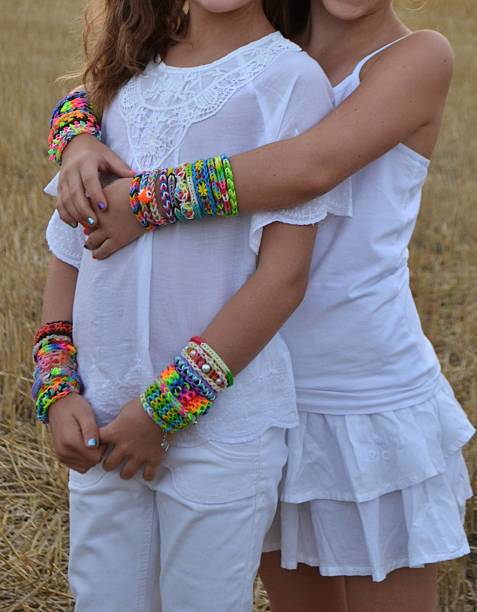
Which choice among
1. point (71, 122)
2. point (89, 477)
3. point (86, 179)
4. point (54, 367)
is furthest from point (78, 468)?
point (71, 122)

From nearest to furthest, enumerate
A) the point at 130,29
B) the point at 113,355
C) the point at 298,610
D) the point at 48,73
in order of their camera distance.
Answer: the point at 113,355
the point at 130,29
the point at 298,610
the point at 48,73

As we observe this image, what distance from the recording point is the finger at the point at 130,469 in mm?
1492

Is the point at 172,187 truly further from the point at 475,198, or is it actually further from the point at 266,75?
the point at 475,198

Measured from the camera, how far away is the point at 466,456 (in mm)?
2703

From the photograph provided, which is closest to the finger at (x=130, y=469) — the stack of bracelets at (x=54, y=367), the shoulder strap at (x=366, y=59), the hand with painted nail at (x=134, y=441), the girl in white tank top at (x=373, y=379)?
the hand with painted nail at (x=134, y=441)

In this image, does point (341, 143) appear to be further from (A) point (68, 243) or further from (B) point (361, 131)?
(A) point (68, 243)

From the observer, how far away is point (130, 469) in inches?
58.9

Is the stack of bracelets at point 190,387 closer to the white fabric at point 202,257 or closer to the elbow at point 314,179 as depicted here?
the white fabric at point 202,257

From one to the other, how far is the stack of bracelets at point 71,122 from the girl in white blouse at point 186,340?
0.22 feet

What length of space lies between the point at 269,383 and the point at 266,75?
0.44 m

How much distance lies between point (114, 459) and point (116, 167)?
1.40 ft

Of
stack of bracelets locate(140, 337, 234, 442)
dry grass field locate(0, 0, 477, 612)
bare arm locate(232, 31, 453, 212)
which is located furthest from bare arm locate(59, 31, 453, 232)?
dry grass field locate(0, 0, 477, 612)

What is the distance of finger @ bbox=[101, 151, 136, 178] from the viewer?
5.06ft

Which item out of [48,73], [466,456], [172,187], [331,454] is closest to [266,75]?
[172,187]
